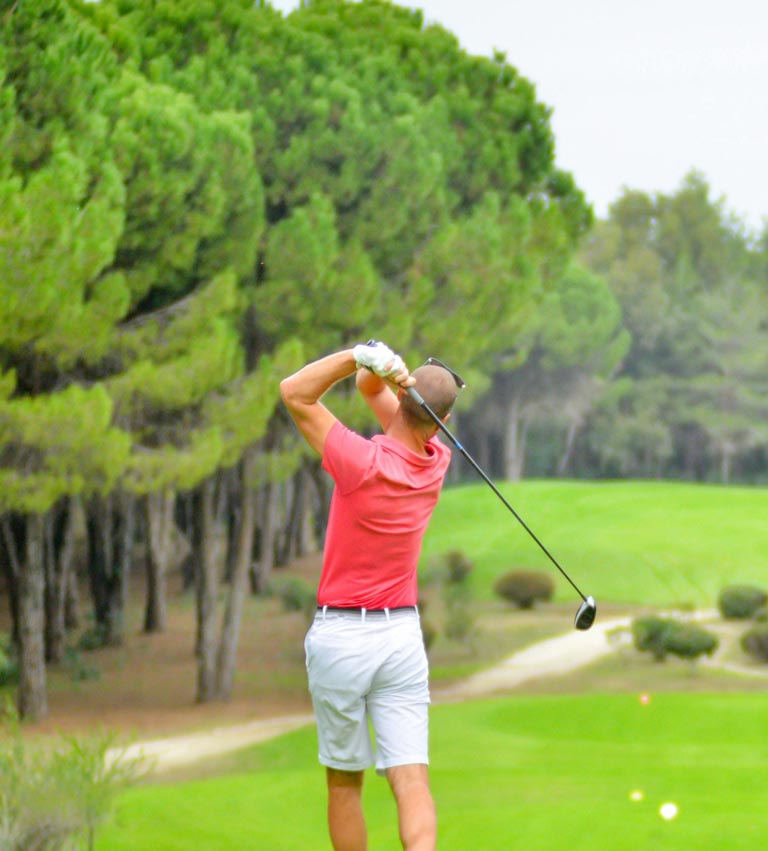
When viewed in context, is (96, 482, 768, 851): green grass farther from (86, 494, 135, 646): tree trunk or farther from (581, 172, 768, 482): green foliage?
(581, 172, 768, 482): green foliage

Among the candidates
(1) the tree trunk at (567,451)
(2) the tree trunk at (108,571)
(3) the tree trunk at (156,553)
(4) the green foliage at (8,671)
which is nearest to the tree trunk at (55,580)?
(2) the tree trunk at (108,571)

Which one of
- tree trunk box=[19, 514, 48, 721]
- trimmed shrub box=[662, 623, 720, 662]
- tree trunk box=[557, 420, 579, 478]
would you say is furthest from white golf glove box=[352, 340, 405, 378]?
tree trunk box=[557, 420, 579, 478]

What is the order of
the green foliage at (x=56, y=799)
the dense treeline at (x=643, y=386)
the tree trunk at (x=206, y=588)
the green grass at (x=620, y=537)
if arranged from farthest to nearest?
the dense treeline at (x=643, y=386) < the green grass at (x=620, y=537) < the tree trunk at (x=206, y=588) < the green foliage at (x=56, y=799)

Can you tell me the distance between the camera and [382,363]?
12.0ft

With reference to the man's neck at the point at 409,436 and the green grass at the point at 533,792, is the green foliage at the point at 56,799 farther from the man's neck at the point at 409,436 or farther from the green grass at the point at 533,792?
the man's neck at the point at 409,436

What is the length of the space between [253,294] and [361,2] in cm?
575

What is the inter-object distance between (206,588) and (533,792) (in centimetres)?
863

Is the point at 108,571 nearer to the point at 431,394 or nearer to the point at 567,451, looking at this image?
the point at 431,394

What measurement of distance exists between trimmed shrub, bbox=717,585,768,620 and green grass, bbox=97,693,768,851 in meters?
10.4

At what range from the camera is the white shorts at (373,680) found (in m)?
3.79

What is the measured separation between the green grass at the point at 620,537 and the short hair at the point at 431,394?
80.3 ft

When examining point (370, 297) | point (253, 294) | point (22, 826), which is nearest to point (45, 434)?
point (253, 294)

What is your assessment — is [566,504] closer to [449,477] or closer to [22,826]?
[449,477]

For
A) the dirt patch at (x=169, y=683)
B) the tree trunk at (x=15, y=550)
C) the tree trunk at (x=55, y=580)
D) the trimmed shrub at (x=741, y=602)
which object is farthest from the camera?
the trimmed shrub at (x=741, y=602)
